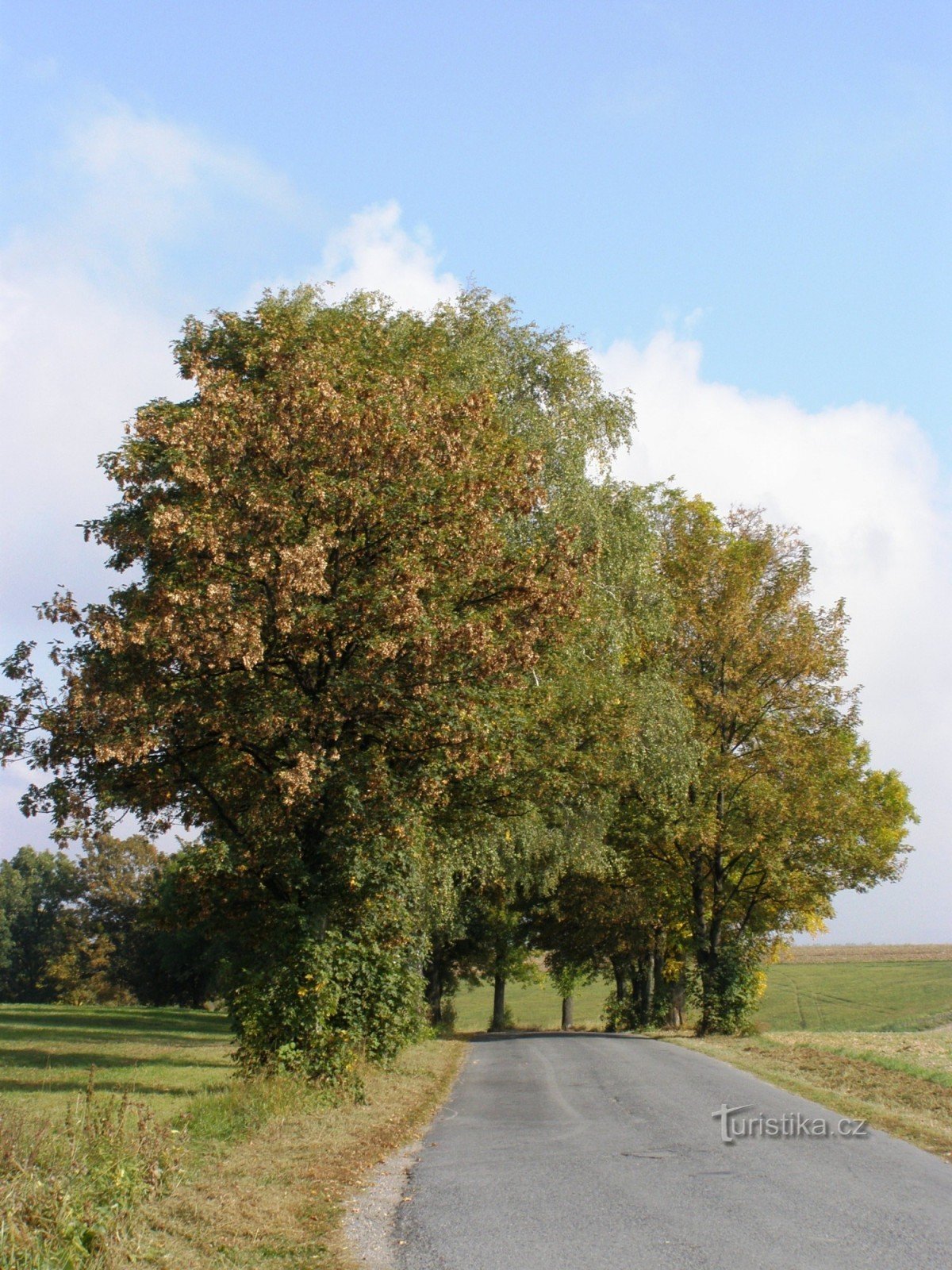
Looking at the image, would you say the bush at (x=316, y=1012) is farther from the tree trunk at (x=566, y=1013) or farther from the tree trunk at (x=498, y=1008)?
the tree trunk at (x=566, y=1013)

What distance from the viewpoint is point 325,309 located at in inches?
969

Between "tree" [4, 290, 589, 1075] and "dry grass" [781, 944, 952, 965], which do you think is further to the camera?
"dry grass" [781, 944, 952, 965]

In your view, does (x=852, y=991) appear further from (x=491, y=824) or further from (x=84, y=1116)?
(x=84, y=1116)

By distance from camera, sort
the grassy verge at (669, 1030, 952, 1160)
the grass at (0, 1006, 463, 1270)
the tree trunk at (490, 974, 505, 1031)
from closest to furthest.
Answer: the grass at (0, 1006, 463, 1270) < the grassy verge at (669, 1030, 952, 1160) < the tree trunk at (490, 974, 505, 1031)

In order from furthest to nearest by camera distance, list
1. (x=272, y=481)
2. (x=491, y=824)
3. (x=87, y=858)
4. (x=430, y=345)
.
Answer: (x=87, y=858)
(x=430, y=345)
(x=491, y=824)
(x=272, y=481)

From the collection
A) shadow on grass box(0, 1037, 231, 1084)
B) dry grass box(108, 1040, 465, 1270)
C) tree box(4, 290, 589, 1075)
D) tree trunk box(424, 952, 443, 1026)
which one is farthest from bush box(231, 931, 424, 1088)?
tree trunk box(424, 952, 443, 1026)

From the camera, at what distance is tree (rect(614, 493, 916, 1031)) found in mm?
30578

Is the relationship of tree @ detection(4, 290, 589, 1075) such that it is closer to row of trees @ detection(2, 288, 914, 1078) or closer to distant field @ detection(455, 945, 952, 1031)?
row of trees @ detection(2, 288, 914, 1078)

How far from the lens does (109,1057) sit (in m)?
21.8

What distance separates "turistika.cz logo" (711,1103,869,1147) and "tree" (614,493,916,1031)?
17.1m

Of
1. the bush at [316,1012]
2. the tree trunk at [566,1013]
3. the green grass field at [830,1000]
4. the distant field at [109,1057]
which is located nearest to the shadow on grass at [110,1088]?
the distant field at [109,1057]

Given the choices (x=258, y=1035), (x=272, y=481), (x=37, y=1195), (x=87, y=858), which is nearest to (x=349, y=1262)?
(x=37, y=1195)

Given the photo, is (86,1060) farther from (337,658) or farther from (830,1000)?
(830,1000)

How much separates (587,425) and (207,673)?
1450 cm
